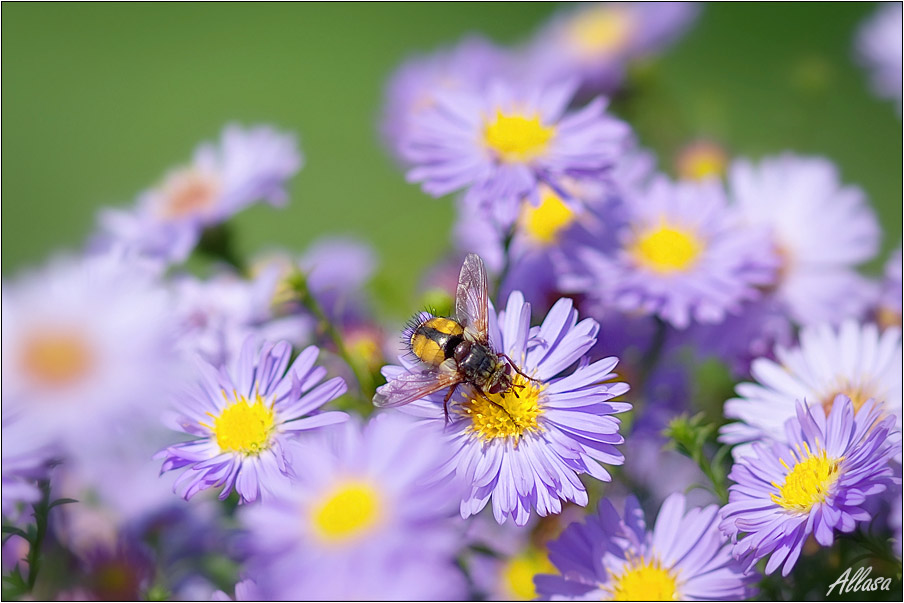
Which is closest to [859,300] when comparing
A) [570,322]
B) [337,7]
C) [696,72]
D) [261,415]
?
[570,322]

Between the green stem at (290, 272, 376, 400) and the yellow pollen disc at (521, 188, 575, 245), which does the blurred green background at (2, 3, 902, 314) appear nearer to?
the yellow pollen disc at (521, 188, 575, 245)

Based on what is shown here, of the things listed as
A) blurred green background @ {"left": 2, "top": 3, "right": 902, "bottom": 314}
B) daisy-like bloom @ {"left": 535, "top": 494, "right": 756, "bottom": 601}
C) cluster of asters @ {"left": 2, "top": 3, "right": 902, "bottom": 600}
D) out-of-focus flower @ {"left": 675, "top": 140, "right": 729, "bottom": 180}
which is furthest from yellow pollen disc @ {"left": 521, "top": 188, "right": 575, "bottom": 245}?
blurred green background @ {"left": 2, "top": 3, "right": 902, "bottom": 314}

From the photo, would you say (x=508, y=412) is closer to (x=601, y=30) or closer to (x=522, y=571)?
(x=522, y=571)

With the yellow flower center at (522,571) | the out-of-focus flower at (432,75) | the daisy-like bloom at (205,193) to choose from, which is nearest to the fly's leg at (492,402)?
the yellow flower center at (522,571)

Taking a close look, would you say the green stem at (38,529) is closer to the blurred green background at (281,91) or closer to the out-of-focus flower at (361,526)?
the out-of-focus flower at (361,526)

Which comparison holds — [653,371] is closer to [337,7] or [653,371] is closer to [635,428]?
[635,428]

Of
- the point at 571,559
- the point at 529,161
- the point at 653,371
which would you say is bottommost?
the point at 571,559
